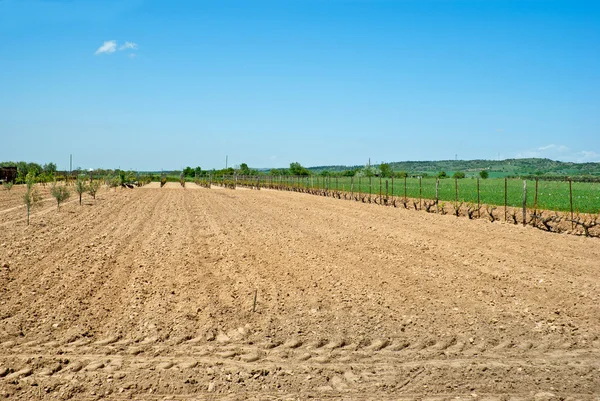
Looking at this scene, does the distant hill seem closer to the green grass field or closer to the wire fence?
the green grass field

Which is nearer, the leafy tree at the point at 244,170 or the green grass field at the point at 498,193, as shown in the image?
the green grass field at the point at 498,193

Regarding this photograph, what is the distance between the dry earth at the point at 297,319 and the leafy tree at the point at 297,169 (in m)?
101

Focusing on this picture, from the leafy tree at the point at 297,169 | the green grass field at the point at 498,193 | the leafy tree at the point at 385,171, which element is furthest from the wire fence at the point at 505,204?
the leafy tree at the point at 297,169

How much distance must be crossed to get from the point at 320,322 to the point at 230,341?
4.22 ft

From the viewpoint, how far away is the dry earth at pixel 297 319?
5.04 meters

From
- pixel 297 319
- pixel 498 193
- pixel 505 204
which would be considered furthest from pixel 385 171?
pixel 297 319

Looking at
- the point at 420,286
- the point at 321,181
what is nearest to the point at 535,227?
the point at 420,286

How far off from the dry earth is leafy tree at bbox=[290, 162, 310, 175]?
101145 mm

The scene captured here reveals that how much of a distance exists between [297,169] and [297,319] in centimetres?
11383

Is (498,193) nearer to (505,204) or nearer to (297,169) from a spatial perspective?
(505,204)

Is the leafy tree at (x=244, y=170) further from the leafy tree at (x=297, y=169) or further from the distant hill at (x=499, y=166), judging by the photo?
the distant hill at (x=499, y=166)

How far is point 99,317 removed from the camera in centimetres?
695

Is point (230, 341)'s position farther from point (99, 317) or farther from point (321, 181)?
point (321, 181)

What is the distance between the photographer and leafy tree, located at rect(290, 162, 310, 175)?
114 meters
